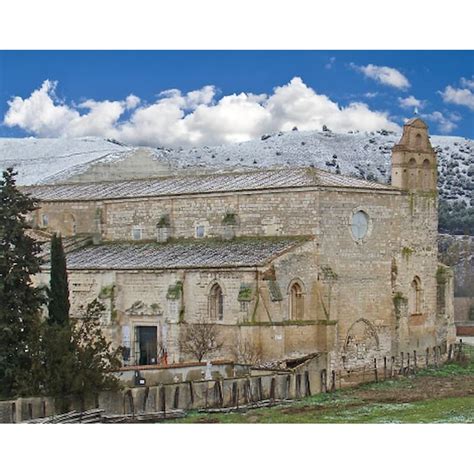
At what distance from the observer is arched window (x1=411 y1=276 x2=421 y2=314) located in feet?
164

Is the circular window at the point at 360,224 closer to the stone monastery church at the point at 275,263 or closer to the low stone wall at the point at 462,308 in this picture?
the stone monastery church at the point at 275,263

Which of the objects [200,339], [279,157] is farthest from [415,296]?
[279,157]

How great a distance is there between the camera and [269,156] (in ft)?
252

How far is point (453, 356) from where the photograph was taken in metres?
51.7

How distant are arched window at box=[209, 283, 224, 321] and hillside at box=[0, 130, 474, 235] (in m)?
18.0

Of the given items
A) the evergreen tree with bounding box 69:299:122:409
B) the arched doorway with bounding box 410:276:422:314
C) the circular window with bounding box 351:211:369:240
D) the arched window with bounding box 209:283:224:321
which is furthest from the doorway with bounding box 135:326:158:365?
the evergreen tree with bounding box 69:299:122:409

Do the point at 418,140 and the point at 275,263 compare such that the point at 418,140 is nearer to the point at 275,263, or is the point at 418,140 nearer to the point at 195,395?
the point at 275,263

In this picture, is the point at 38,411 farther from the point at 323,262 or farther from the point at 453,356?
the point at 453,356

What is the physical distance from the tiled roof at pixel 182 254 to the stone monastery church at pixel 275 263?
71 mm

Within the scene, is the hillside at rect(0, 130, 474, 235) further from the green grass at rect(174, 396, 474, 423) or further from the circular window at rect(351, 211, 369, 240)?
the green grass at rect(174, 396, 474, 423)

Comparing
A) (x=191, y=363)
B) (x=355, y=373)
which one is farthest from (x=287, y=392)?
(x=355, y=373)

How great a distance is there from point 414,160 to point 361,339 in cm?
843

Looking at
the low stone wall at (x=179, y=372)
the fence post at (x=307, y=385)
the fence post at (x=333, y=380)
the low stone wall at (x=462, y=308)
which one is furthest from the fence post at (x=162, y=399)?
the low stone wall at (x=462, y=308)

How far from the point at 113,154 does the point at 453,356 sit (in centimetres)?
1984
